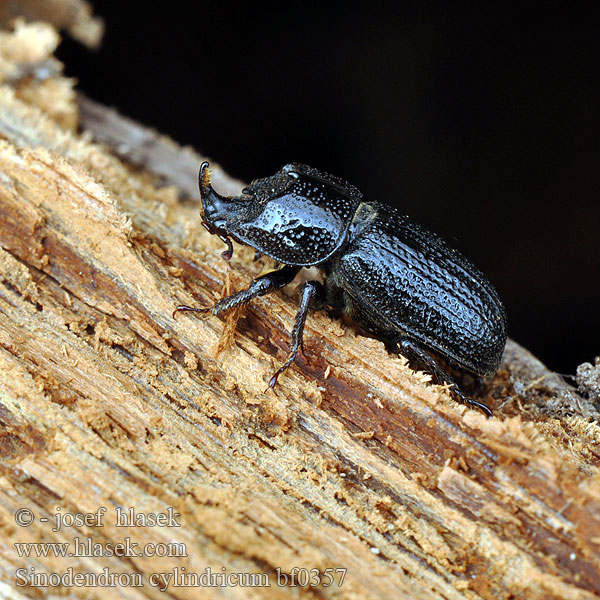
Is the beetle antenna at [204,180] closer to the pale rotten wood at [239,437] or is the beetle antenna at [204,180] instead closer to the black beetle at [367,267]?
the black beetle at [367,267]

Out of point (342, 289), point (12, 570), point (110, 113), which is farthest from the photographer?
point (110, 113)

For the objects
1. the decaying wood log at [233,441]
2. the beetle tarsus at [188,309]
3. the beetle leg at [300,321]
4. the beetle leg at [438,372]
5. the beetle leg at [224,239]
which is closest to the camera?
the decaying wood log at [233,441]

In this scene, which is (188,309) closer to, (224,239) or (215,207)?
(224,239)

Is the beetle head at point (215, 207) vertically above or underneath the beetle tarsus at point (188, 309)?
above

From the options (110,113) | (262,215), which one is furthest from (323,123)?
(262,215)

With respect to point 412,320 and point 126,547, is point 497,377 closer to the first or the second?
point 412,320

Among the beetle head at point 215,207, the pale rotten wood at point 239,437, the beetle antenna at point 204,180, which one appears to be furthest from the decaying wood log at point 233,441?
the beetle antenna at point 204,180

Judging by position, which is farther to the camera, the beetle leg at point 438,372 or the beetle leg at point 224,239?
the beetle leg at point 224,239
